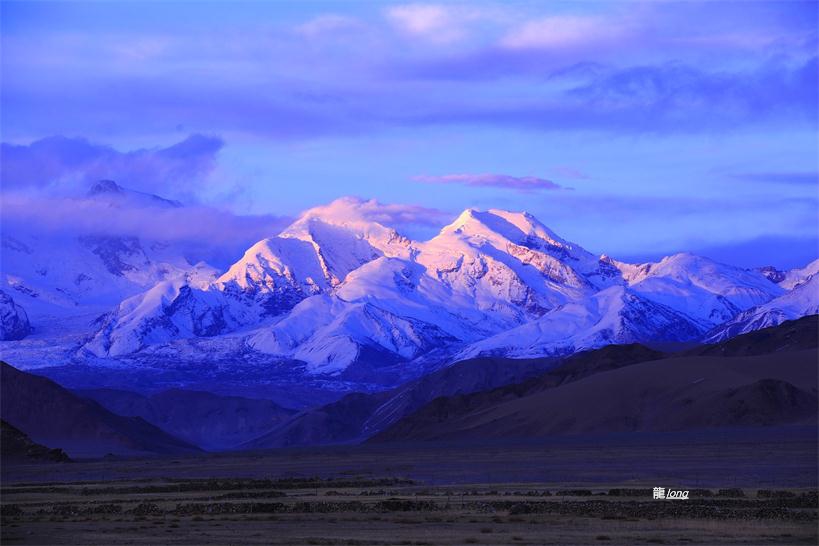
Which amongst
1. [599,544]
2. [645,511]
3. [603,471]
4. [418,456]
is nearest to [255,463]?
[418,456]

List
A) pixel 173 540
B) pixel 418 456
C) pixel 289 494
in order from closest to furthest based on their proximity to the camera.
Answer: pixel 173 540, pixel 289 494, pixel 418 456

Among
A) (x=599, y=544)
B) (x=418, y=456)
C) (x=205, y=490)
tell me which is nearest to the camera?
(x=599, y=544)

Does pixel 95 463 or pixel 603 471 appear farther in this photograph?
pixel 95 463

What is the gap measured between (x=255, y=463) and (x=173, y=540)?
10189 centimetres

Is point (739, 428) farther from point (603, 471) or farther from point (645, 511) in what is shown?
point (645, 511)

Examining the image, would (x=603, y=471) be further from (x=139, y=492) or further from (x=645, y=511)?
(x=645, y=511)

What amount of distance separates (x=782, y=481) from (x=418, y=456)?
71.9 m

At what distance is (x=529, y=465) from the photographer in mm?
127250

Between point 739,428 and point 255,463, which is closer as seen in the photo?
point 255,463

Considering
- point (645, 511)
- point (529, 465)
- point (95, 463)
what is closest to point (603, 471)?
point (529, 465)

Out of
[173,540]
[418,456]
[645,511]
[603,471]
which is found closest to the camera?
[173,540]

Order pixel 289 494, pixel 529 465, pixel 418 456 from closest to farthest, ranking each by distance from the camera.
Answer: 1. pixel 289 494
2. pixel 529 465
3. pixel 418 456

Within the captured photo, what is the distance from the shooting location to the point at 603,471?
110 m

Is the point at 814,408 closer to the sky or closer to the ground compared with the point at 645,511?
Answer: closer to the sky
